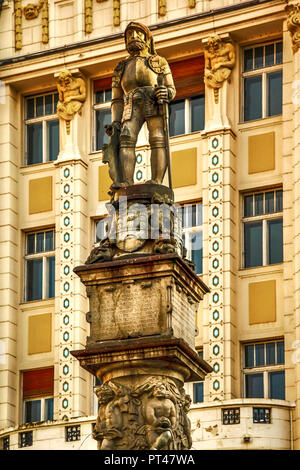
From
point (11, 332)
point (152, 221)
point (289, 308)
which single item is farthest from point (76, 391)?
point (152, 221)

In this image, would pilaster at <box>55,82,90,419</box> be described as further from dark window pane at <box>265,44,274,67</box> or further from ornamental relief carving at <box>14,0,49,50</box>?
dark window pane at <box>265,44,274,67</box>

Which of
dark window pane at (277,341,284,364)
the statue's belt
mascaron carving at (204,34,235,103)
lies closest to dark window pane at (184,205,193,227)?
mascaron carving at (204,34,235,103)

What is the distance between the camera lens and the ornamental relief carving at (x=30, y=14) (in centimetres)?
5078

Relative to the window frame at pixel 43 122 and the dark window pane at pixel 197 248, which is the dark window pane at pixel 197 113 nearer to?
the dark window pane at pixel 197 248

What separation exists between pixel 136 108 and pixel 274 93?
58.2ft

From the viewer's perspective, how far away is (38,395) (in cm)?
4850

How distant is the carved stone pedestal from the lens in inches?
1091

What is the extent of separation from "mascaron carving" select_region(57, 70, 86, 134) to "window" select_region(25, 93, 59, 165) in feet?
2.27

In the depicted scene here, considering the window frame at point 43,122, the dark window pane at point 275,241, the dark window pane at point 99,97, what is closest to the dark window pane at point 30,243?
the window frame at point 43,122

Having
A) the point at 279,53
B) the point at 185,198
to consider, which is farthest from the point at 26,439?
the point at 279,53

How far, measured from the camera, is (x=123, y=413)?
27.9m

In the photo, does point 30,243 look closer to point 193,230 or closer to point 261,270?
point 193,230

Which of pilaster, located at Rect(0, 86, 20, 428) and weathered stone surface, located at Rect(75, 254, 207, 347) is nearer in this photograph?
weathered stone surface, located at Rect(75, 254, 207, 347)

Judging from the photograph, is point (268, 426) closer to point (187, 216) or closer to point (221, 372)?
point (221, 372)
